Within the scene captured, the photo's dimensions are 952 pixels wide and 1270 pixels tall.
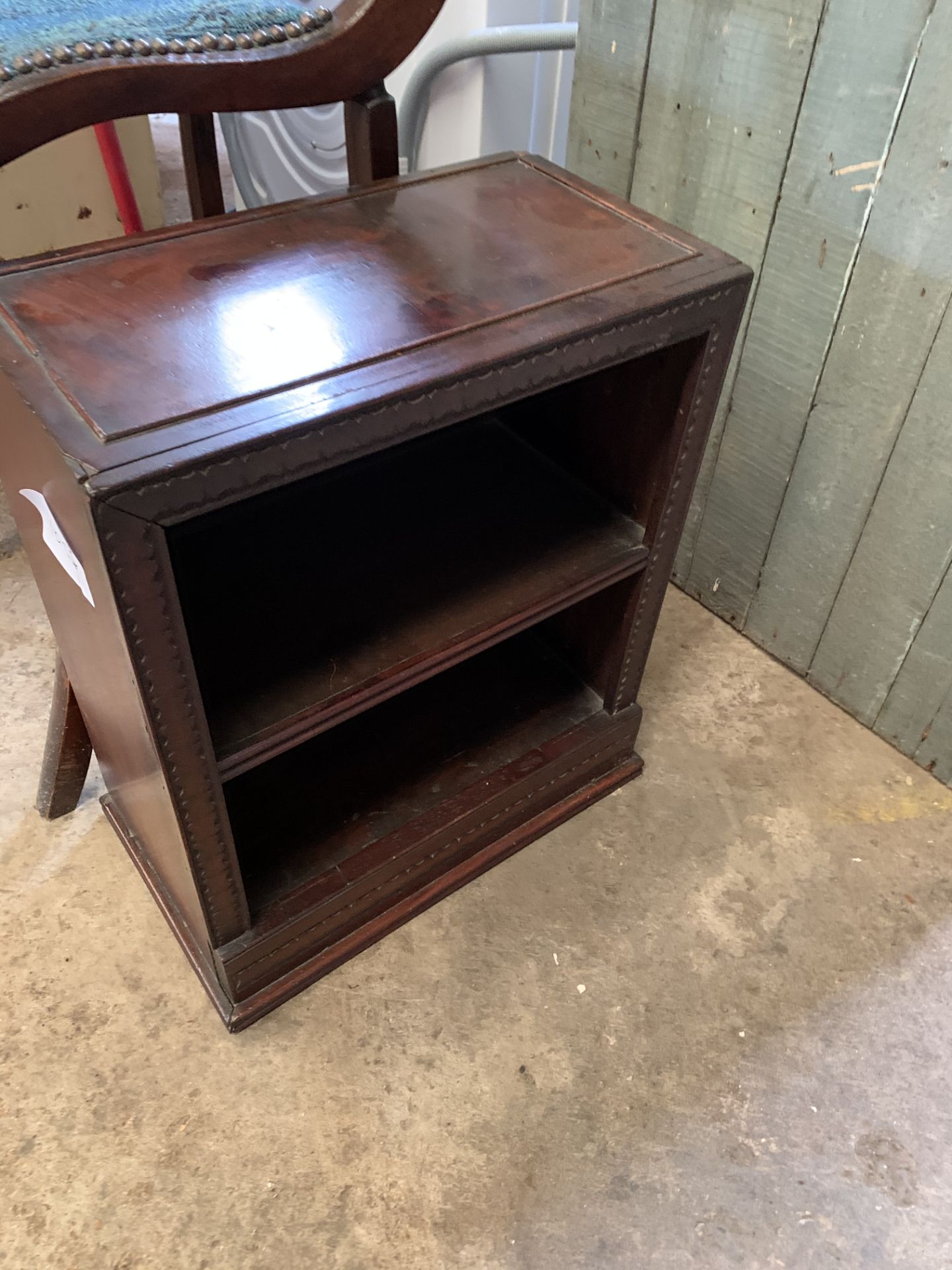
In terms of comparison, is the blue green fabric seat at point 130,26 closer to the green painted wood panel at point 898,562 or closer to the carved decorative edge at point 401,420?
the carved decorative edge at point 401,420

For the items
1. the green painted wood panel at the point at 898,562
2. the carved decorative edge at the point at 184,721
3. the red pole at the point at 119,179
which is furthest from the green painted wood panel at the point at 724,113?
the carved decorative edge at the point at 184,721

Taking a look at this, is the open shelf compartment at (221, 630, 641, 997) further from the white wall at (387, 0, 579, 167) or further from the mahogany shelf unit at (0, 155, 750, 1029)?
the white wall at (387, 0, 579, 167)

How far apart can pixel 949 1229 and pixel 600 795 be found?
0.64 meters

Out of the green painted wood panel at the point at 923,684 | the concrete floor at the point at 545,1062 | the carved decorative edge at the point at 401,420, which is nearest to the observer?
the carved decorative edge at the point at 401,420

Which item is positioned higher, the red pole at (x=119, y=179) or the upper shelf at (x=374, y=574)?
the red pole at (x=119, y=179)

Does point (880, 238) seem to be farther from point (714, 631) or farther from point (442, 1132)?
point (442, 1132)

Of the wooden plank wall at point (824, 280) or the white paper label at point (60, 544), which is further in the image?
the wooden plank wall at point (824, 280)

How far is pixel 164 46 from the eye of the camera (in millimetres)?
908

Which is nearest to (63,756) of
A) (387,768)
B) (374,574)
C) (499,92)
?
(387,768)

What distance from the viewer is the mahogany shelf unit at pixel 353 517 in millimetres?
730

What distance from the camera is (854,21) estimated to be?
1.06 m

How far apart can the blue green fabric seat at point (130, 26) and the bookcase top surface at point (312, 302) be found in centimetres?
16

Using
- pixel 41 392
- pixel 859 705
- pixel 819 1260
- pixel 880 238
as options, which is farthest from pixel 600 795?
pixel 41 392

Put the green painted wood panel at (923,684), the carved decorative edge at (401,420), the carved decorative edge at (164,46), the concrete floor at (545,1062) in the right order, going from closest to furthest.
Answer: the carved decorative edge at (401,420), the carved decorative edge at (164,46), the concrete floor at (545,1062), the green painted wood panel at (923,684)
